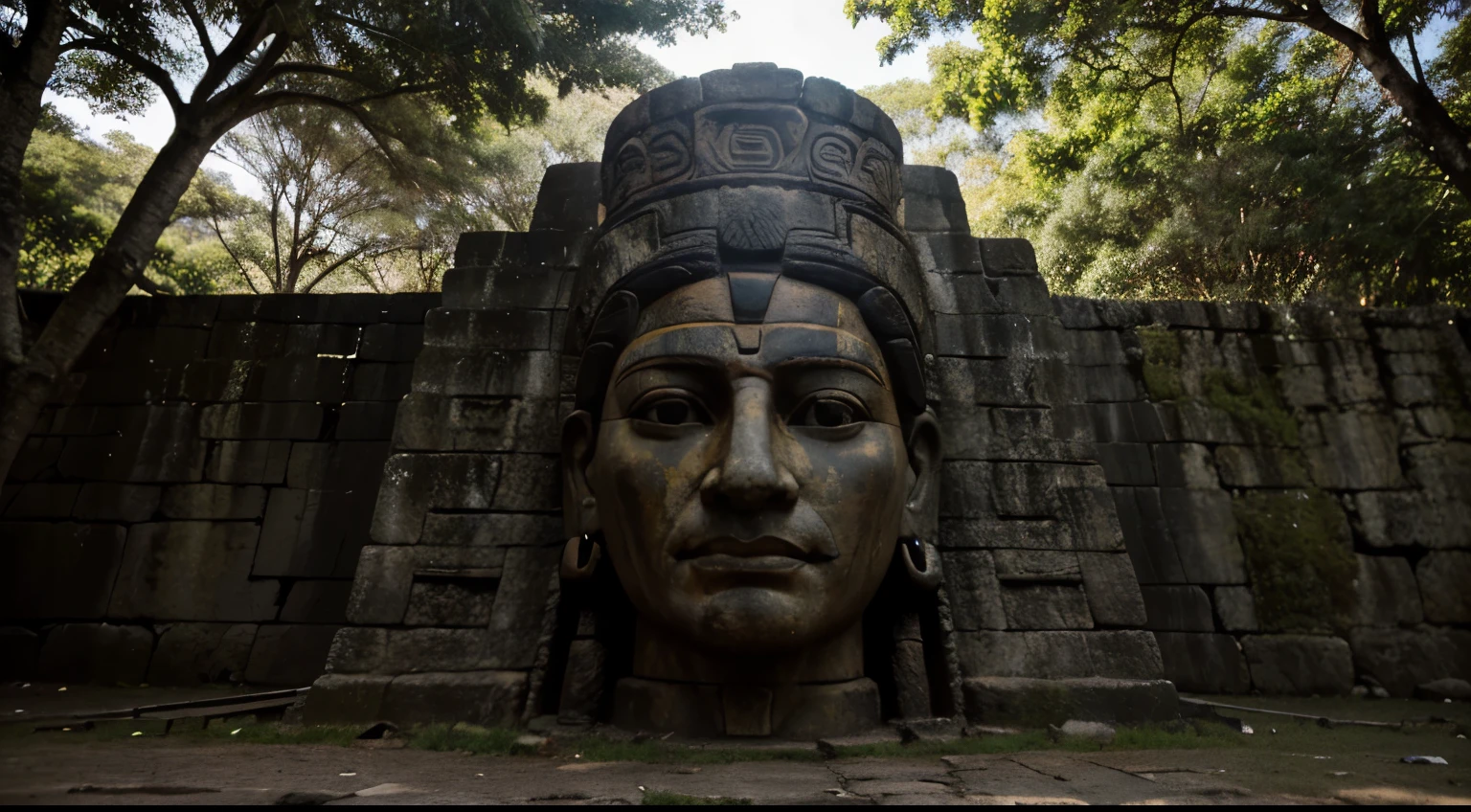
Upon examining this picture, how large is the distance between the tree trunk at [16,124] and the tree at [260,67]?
0.01 metres

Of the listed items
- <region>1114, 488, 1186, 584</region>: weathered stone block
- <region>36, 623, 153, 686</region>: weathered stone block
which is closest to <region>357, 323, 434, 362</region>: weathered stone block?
<region>36, 623, 153, 686</region>: weathered stone block

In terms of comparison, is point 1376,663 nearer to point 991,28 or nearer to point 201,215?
point 991,28

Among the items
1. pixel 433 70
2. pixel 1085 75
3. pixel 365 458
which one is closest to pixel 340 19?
pixel 433 70

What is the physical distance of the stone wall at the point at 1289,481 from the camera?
545cm

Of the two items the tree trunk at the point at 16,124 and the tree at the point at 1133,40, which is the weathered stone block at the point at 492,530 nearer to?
the tree trunk at the point at 16,124

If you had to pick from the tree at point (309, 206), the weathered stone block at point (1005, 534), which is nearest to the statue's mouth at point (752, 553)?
the weathered stone block at point (1005, 534)

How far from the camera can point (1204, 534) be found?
18.7 feet

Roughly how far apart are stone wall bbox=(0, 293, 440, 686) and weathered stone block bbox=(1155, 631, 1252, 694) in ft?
20.4

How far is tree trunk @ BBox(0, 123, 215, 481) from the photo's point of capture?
5238mm

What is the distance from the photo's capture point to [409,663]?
357cm

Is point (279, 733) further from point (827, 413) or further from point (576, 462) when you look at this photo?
point (827, 413)

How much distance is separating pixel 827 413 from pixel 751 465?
1.87 feet

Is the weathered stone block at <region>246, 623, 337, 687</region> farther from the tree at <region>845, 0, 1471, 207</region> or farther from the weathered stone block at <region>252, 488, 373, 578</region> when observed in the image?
the tree at <region>845, 0, 1471, 207</region>

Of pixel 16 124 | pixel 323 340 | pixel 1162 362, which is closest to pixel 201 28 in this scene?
pixel 16 124
